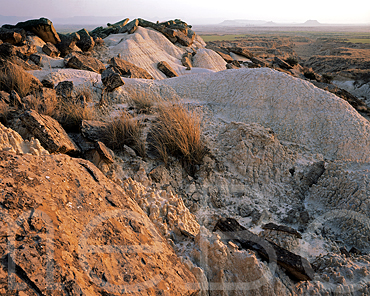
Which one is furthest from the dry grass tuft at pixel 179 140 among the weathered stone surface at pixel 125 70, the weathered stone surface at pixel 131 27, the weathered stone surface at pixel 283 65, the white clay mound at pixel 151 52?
the weathered stone surface at pixel 283 65

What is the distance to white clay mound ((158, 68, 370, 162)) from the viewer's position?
454 centimetres

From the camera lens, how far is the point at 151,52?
474 inches

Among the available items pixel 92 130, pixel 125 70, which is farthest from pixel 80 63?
pixel 92 130

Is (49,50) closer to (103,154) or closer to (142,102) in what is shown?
(142,102)

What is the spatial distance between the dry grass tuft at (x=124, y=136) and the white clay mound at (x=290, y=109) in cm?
235

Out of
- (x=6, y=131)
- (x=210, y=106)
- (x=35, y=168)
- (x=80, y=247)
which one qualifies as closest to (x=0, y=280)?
(x=80, y=247)

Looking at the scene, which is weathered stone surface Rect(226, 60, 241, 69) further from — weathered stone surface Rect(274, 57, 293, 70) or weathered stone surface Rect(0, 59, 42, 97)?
weathered stone surface Rect(0, 59, 42, 97)

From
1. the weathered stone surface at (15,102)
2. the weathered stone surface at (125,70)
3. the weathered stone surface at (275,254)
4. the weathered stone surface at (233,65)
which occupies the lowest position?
the weathered stone surface at (275,254)

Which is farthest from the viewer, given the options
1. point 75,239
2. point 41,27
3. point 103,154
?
point 41,27

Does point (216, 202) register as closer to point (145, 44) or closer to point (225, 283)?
point (225, 283)

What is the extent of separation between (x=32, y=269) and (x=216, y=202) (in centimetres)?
240

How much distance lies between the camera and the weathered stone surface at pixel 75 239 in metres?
1.12

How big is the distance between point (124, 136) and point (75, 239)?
8.02ft

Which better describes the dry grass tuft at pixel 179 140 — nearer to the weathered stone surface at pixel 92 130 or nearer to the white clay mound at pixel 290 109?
the weathered stone surface at pixel 92 130
